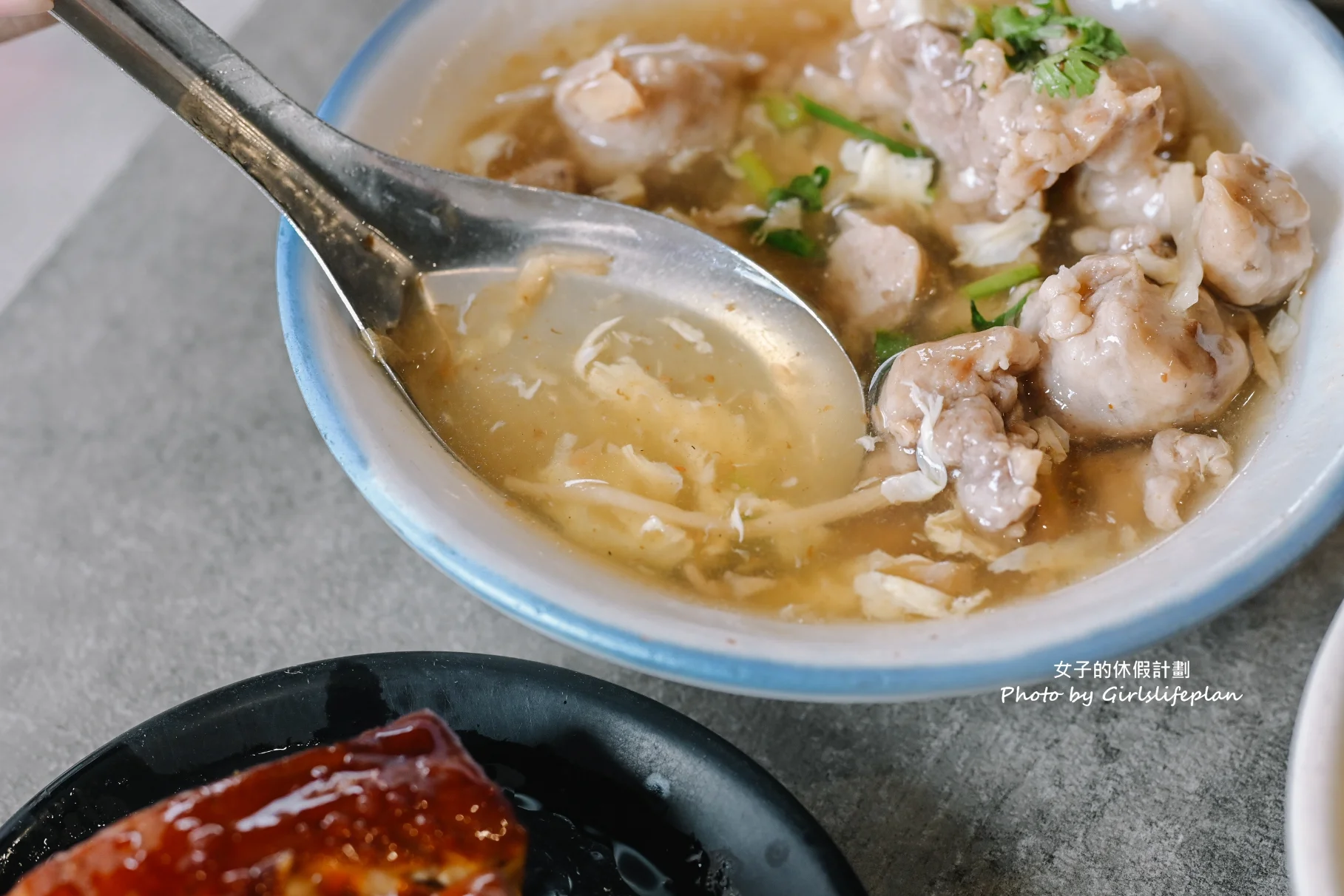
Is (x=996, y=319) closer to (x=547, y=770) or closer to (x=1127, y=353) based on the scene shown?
(x=1127, y=353)

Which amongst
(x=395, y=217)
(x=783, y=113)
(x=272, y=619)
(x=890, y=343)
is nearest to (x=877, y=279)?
(x=890, y=343)

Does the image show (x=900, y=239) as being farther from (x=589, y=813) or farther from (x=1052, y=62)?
(x=589, y=813)

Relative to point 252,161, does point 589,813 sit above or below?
below

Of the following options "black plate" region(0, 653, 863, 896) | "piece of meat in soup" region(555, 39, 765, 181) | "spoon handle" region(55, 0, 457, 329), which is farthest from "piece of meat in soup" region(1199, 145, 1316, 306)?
"spoon handle" region(55, 0, 457, 329)

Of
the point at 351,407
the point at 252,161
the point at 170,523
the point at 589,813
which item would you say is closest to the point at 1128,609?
the point at 589,813

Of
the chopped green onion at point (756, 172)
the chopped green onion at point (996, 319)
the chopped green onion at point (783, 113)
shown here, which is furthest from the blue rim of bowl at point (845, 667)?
the chopped green onion at point (783, 113)

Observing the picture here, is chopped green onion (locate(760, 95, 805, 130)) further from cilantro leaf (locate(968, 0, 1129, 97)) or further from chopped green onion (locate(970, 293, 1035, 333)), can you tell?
chopped green onion (locate(970, 293, 1035, 333))
